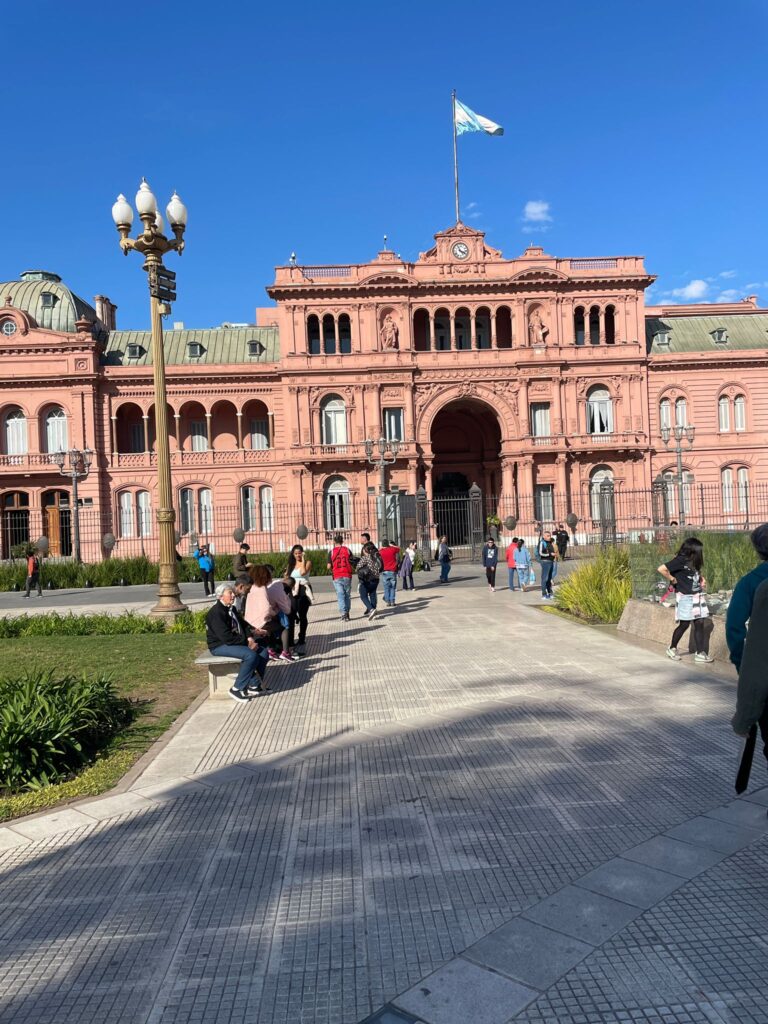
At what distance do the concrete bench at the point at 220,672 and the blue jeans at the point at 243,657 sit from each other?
6 cm

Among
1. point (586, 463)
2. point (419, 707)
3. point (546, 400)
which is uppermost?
point (546, 400)

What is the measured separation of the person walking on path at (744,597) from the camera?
4727 mm

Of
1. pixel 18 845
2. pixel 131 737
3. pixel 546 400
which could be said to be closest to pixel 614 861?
pixel 18 845

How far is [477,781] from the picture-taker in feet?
19.3

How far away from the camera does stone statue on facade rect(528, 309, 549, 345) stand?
4112cm

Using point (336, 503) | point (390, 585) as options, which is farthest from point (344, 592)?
point (336, 503)

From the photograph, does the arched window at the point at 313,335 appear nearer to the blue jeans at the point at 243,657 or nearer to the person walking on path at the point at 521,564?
the person walking on path at the point at 521,564

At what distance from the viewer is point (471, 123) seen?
40.6 m

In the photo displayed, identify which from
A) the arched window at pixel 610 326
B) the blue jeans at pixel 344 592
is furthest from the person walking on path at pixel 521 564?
the arched window at pixel 610 326

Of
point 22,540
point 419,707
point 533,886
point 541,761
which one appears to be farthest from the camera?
point 22,540

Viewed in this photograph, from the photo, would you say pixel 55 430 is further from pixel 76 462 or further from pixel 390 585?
pixel 390 585

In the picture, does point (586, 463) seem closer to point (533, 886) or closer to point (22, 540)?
point (22, 540)

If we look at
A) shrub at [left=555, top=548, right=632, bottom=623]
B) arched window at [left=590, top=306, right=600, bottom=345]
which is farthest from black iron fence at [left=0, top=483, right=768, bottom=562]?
shrub at [left=555, top=548, right=632, bottom=623]

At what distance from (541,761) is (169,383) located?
39549mm
